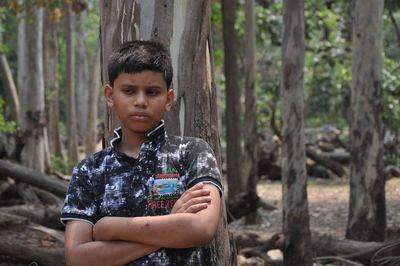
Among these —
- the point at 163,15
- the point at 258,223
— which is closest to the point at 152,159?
the point at 163,15

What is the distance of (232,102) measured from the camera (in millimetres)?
11562

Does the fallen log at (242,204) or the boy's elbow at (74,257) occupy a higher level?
the boy's elbow at (74,257)

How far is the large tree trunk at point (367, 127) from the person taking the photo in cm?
888

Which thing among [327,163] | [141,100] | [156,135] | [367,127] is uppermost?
[141,100]

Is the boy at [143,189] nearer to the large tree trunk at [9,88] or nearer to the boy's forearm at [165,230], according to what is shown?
the boy's forearm at [165,230]

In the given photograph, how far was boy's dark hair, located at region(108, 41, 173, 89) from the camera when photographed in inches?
105

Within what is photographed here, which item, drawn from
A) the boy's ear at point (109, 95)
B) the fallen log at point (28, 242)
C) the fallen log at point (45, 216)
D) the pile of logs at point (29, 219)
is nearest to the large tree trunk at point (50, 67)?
the pile of logs at point (29, 219)

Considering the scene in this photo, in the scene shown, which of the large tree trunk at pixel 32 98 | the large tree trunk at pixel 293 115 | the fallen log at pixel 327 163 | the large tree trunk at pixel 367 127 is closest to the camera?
the large tree trunk at pixel 293 115

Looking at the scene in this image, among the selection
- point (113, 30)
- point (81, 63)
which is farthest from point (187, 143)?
point (81, 63)

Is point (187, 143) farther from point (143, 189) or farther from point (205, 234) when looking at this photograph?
point (205, 234)

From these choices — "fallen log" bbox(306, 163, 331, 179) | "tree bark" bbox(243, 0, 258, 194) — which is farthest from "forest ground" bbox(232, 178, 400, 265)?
"tree bark" bbox(243, 0, 258, 194)

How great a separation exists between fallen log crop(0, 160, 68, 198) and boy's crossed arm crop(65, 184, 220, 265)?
701 centimetres

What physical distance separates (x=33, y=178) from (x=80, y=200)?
7.12 m

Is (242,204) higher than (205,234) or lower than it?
lower
